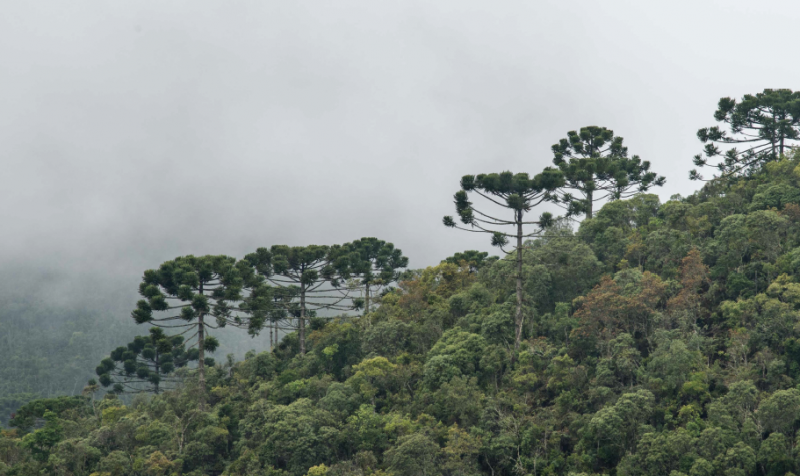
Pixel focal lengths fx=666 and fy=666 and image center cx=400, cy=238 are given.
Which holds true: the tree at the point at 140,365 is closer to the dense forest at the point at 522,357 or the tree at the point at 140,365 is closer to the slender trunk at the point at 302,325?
the dense forest at the point at 522,357

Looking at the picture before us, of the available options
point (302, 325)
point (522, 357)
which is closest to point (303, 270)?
point (302, 325)

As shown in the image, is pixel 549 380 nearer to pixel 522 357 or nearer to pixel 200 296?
pixel 522 357

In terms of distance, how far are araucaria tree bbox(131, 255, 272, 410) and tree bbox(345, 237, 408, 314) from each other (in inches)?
388

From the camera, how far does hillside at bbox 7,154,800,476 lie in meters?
30.8

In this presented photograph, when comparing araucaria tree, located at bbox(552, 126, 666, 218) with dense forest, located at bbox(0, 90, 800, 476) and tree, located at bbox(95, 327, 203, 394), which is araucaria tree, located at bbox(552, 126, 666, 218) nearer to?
dense forest, located at bbox(0, 90, 800, 476)

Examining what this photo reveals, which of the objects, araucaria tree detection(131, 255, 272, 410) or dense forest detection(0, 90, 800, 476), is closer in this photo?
dense forest detection(0, 90, 800, 476)

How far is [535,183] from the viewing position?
136 ft

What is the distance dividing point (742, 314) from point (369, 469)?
68.1 feet

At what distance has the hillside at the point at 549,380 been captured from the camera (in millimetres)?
30781

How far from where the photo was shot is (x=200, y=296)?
144ft

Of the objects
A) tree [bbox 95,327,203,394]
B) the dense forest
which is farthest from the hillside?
tree [bbox 95,327,203,394]

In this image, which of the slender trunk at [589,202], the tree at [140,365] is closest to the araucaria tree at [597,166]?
the slender trunk at [589,202]

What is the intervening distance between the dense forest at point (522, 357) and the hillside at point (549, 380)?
0.40 ft

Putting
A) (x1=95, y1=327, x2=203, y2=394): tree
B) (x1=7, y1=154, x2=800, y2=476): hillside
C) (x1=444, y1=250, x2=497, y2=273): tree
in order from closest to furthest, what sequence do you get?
(x1=7, y1=154, x2=800, y2=476): hillside → (x1=444, y1=250, x2=497, y2=273): tree → (x1=95, y1=327, x2=203, y2=394): tree
